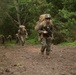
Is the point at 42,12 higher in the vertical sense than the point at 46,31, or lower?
higher

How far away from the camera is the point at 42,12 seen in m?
32.8

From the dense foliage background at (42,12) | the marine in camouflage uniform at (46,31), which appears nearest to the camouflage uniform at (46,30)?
the marine in camouflage uniform at (46,31)

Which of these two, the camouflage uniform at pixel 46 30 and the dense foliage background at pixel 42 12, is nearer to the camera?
the camouflage uniform at pixel 46 30

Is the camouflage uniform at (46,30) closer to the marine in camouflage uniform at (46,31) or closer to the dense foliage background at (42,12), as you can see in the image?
the marine in camouflage uniform at (46,31)

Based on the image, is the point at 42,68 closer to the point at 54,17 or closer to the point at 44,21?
the point at 44,21

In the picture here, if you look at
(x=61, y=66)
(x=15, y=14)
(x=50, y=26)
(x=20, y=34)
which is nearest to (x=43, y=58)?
(x=50, y=26)

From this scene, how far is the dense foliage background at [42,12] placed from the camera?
89.3 feet

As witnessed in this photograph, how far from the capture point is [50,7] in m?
32.2

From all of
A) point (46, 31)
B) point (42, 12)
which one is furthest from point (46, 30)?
point (42, 12)

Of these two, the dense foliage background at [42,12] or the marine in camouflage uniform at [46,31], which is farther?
the dense foliage background at [42,12]

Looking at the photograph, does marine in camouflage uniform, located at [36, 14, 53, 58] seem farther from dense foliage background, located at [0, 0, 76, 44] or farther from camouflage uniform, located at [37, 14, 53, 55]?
dense foliage background, located at [0, 0, 76, 44]

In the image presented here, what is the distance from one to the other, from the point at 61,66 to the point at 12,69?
1.78 meters

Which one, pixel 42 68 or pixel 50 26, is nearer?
pixel 42 68

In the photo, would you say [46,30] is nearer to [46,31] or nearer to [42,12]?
[46,31]
